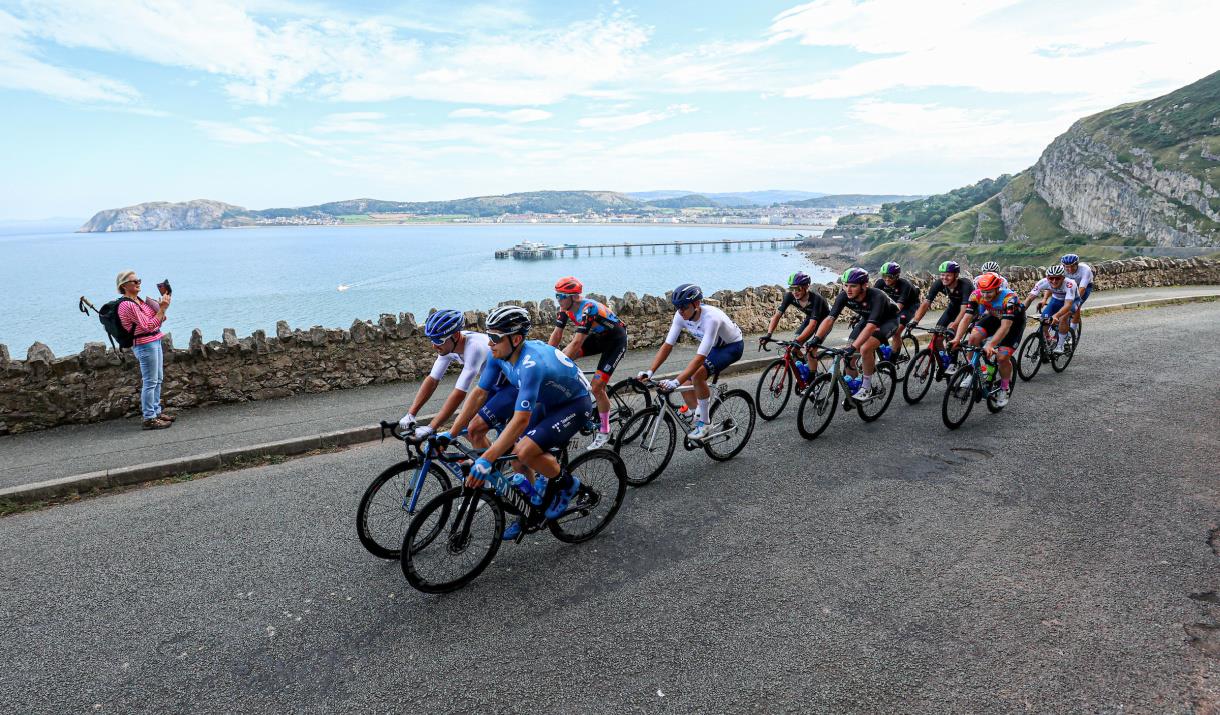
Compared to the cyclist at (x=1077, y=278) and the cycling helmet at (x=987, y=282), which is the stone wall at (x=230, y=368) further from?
the cyclist at (x=1077, y=278)

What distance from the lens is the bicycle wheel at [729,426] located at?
7.64 m

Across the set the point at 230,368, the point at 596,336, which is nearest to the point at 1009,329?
the point at 596,336

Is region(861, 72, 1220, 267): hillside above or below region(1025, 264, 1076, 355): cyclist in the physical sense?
above

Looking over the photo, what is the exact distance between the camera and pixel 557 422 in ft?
17.5

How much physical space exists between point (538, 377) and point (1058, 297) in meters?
11.1

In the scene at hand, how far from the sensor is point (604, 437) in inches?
287

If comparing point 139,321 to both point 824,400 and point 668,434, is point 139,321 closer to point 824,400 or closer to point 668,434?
point 668,434

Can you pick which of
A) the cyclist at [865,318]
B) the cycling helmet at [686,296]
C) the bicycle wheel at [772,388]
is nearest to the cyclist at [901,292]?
the cyclist at [865,318]

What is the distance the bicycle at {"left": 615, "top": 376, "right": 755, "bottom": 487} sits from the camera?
7.13 metres

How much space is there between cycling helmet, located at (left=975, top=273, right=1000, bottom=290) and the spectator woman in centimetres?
1151

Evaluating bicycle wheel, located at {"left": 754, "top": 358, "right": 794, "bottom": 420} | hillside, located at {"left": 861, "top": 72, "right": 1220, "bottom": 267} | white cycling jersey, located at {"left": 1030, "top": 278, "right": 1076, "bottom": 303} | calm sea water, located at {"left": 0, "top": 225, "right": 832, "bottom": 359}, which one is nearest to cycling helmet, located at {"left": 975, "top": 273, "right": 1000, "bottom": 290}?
bicycle wheel, located at {"left": 754, "top": 358, "right": 794, "bottom": 420}

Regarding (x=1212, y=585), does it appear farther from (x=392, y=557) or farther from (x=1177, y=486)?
(x=392, y=557)

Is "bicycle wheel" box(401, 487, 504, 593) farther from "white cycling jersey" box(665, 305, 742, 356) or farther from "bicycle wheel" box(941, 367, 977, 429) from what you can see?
"bicycle wheel" box(941, 367, 977, 429)

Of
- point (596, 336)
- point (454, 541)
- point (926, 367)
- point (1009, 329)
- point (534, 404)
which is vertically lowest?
point (454, 541)
